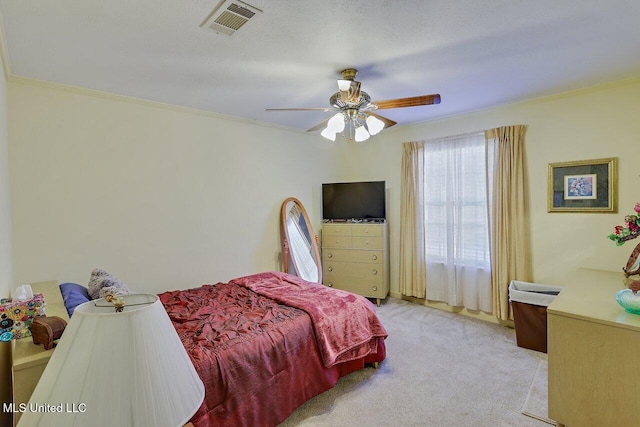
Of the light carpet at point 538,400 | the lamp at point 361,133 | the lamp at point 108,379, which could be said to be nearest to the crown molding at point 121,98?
the lamp at point 361,133

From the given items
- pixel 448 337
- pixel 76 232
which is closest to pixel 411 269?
pixel 448 337

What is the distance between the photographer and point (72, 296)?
6.26 ft

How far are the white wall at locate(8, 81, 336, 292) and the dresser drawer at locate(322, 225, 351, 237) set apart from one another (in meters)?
0.76

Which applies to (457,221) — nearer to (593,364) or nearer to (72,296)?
(593,364)

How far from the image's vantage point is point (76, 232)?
8.58ft

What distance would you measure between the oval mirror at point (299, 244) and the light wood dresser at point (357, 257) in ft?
0.77

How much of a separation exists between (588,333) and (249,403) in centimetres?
199

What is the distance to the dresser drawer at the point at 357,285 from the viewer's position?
13.5 feet

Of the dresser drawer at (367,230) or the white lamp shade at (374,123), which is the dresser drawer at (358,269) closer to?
the dresser drawer at (367,230)

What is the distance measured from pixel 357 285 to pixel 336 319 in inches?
75.9

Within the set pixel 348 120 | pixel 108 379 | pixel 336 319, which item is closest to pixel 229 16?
pixel 348 120

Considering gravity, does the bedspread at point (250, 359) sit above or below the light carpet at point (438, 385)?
above

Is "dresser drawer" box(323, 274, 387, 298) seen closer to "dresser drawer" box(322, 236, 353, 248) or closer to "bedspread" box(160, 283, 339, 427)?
"dresser drawer" box(322, 236, 353, 248)

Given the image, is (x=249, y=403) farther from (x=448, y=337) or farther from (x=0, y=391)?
(x=448, y=337)
